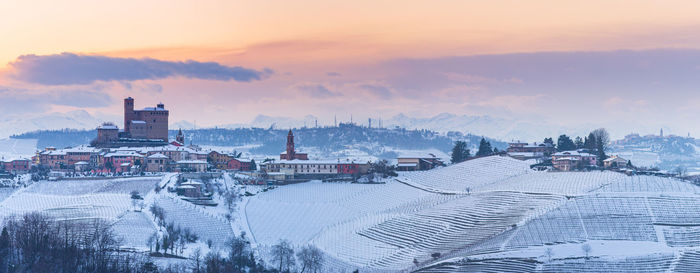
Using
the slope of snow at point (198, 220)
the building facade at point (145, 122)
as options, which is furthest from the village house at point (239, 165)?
the slope of snow at point (198, 220)

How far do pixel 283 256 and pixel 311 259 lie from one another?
9.40 ft

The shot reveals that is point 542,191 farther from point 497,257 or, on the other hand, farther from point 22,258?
point 22,258

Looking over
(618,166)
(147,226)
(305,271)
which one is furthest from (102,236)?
(618,166)

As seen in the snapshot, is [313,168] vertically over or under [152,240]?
over

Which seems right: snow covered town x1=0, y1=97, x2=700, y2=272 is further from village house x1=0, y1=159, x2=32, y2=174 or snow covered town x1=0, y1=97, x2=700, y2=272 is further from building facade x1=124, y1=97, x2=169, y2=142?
building facade x1=124, y1=97, x2=169, y2=142

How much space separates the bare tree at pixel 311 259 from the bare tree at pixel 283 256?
2.33ft

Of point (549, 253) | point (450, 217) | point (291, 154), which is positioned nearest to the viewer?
point (549, 253)

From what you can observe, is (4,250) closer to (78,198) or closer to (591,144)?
(78,198)

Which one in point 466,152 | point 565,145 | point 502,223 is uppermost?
point 565,145

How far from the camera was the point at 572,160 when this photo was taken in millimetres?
108250

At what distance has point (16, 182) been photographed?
10706cm

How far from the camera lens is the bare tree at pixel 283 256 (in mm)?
74719

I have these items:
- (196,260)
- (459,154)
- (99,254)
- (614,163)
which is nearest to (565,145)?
(459,154)

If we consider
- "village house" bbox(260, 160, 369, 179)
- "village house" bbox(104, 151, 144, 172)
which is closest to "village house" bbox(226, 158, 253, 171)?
"village house" bbox(260, 160, 369, 179)
